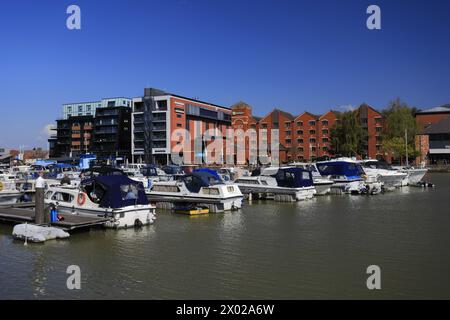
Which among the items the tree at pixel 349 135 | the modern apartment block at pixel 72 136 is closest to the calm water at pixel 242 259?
the tree at pixel 349 135

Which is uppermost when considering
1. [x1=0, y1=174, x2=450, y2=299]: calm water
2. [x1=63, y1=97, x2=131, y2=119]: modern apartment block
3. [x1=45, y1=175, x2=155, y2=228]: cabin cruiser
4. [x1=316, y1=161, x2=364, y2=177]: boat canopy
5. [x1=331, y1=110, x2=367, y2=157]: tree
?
[x1=63, y1=97, x2=131, y2=119]: modern apartment block

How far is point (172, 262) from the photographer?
53.5 feet

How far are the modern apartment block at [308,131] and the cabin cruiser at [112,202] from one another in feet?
303

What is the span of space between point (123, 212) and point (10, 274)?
8.35 metres

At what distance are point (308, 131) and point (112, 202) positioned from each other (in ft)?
334

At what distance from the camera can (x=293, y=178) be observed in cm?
3753

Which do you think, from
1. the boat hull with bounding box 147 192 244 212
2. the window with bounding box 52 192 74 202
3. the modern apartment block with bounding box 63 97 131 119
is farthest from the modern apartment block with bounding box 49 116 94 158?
the window with bounding box 52 192 74 202

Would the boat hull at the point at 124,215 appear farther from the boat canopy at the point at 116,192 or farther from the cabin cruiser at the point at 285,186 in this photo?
the cabin cruiser at the point at 285,186

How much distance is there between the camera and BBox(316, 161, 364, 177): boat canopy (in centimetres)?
4628

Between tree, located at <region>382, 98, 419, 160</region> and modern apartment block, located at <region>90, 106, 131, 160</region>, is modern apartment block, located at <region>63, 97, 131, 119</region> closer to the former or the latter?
modern apartment block, located at <region>90, 106, 131, 160</region>

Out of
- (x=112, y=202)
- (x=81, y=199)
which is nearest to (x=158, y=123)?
(x=81, y=199)

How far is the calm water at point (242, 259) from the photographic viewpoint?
13000 mm

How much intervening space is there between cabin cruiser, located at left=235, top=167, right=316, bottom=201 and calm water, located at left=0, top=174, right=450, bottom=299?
32.9 ft
